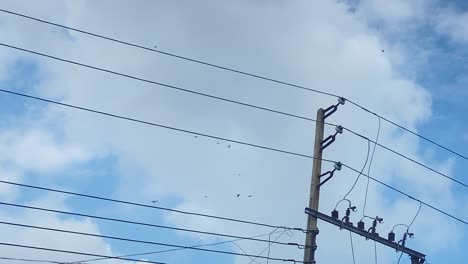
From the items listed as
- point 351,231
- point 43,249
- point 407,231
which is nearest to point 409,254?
point 407,231

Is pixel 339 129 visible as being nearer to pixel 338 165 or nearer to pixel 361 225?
pixel 338 165

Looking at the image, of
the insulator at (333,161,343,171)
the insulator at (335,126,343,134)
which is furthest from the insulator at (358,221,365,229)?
the insulator at (335,126,343,134)

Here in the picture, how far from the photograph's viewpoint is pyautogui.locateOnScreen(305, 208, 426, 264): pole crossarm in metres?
16.7

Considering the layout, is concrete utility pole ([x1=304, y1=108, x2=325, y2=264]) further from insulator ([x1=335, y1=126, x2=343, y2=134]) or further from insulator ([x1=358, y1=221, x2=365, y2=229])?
insulator ([x1=358, y1=221, x2=365, y2=229])

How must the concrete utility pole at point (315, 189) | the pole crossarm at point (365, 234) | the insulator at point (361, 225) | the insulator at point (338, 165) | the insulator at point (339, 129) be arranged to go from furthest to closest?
the insulator at point (339, 129) < the insulator at point (361, 225) < the insulator at point (338, 165) < the pole crossarm at point (365, 234) < the concrete utility pole at point (315, 189)

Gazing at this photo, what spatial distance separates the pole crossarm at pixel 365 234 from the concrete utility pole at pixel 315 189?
149 mm

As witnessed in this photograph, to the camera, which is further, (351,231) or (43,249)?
(351,231)

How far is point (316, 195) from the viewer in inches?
666

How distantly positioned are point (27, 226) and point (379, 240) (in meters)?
9.19

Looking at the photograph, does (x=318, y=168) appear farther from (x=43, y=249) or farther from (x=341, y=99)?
(x=43, y=249)

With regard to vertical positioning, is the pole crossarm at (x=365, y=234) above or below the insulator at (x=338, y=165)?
below

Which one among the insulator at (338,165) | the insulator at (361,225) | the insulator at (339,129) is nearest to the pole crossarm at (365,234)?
the insulator at (361,225)

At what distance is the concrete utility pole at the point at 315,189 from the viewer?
53.2ft

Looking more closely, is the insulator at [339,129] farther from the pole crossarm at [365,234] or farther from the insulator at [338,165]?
the pole crossarm at [365,234]
